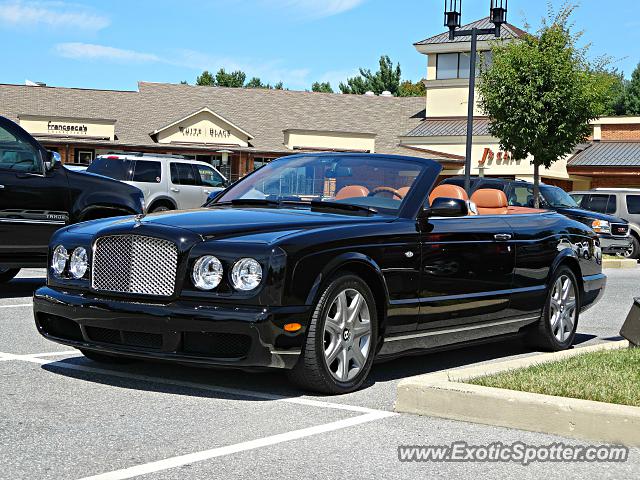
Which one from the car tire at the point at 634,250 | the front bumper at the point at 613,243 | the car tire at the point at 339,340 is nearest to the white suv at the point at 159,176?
the front bumper at the point at 613,243

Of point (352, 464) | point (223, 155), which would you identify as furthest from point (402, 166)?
point (223, 155)

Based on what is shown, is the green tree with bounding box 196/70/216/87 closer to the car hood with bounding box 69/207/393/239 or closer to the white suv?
the white suv

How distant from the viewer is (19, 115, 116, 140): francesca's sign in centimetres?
5441

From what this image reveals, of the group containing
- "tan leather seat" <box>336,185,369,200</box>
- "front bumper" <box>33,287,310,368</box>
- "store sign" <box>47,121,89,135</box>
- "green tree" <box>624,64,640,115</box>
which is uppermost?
"green tree" <box>624,64,640,115</box>

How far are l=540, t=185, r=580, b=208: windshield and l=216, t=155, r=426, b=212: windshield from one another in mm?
17135

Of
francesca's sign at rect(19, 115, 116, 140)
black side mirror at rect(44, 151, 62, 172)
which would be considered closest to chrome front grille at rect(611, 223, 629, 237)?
black side mirror at rect(44, 151, 62, 172)

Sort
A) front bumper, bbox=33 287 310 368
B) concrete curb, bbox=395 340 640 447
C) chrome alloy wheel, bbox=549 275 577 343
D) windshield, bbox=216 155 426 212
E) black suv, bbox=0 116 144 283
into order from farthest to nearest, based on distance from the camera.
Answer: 1. black suv, bbox=0 116 144 283
2. chrome alloy wheel, bbox=549 275 577 343
3. windshield, bbox=216 155 426 212
4. front bumper, bbox=33 287 310 368
5. concrete curb, bbox=395 340 640 447

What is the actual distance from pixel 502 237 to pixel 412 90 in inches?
3875

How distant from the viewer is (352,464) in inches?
196

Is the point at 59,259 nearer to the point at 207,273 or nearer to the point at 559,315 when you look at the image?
the point at 207,273

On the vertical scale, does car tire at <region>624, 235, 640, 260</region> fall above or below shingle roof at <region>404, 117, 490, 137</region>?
below

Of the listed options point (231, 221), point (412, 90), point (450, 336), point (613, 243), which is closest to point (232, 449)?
point (231, 221)

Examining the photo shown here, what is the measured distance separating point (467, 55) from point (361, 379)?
54.5m

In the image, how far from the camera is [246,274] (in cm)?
621
